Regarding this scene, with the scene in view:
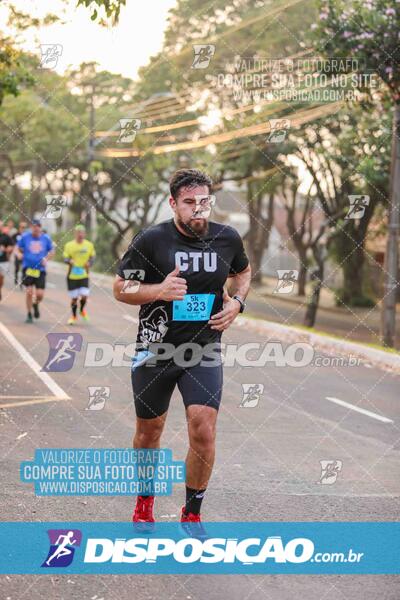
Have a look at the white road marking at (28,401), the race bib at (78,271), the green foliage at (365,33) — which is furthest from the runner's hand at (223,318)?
the race bib at (78,271)

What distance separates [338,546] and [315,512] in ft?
2.55

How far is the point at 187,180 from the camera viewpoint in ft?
19.4

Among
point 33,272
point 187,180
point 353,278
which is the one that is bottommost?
point 353,278

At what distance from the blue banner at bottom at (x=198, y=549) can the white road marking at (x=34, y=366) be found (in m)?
5.02

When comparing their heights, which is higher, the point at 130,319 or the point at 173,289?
the point at 173,289

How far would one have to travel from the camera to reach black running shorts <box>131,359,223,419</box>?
19.3 ft

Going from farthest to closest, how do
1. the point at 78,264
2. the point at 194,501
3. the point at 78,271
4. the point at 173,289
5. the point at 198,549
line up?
the point at 78,271, the point at 78,264, the point at 194,501, the point at 198,549, the point at 173,289

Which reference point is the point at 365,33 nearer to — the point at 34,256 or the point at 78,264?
the point at 78,264

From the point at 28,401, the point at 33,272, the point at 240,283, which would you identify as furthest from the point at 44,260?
the point at 240,283

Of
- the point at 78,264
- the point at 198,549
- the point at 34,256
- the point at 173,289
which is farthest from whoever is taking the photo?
the point at 78,264

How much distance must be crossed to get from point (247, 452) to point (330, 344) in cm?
1017

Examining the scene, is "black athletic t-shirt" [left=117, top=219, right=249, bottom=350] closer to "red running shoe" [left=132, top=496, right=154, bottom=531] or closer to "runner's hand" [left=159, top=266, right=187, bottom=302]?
"runner's hand" [left=159, top=266, right=187, bottom=302]

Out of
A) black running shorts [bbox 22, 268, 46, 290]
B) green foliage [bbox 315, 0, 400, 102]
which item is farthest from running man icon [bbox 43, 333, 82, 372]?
green foliage [bbox 315, 0, 400, 102]

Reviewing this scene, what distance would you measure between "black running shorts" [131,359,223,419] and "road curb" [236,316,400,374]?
1003cm
